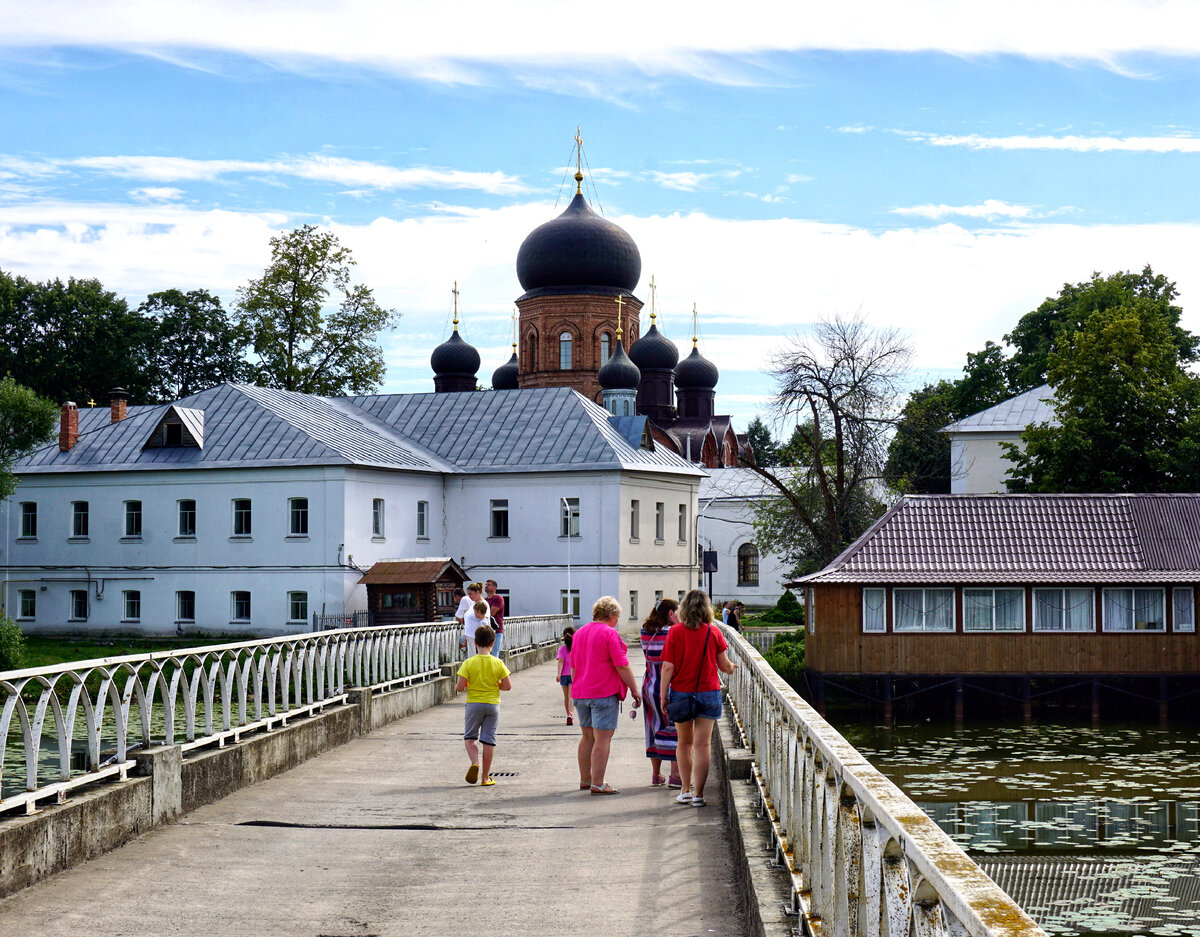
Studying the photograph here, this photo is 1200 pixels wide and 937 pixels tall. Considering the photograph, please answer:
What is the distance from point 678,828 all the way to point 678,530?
153 feet

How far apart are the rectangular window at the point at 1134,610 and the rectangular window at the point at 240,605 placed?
91.7 ft

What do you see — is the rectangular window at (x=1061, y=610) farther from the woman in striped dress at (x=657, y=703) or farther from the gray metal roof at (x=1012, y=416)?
the woman in striped dress at (x=657, y=703)

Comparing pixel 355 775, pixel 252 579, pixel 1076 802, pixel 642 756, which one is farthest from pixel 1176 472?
pixel 355 775

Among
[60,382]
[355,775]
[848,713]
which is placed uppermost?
[60,382]

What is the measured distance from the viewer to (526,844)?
9.46m

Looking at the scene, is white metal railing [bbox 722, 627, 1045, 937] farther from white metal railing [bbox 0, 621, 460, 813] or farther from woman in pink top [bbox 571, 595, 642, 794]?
white metal railing [bbox 0, 621, 460, 813]

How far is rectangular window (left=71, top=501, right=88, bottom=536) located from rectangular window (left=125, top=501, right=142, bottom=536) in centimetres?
174

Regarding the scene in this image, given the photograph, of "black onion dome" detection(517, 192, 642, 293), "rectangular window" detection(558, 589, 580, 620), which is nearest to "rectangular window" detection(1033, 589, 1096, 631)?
"rectangular window" detection(558, 589, 580, 620)

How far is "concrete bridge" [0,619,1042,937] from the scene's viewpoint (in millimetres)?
4676

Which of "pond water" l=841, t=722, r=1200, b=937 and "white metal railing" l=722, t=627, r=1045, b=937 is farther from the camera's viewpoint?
"pond water" l=841, t=722, r=1200, b=937

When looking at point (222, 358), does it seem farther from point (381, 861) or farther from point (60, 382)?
point (381, 861)

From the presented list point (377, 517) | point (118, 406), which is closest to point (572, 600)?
point (377, 517)

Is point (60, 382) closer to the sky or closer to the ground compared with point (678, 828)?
closer to the sky

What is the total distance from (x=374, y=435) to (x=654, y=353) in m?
27.5
